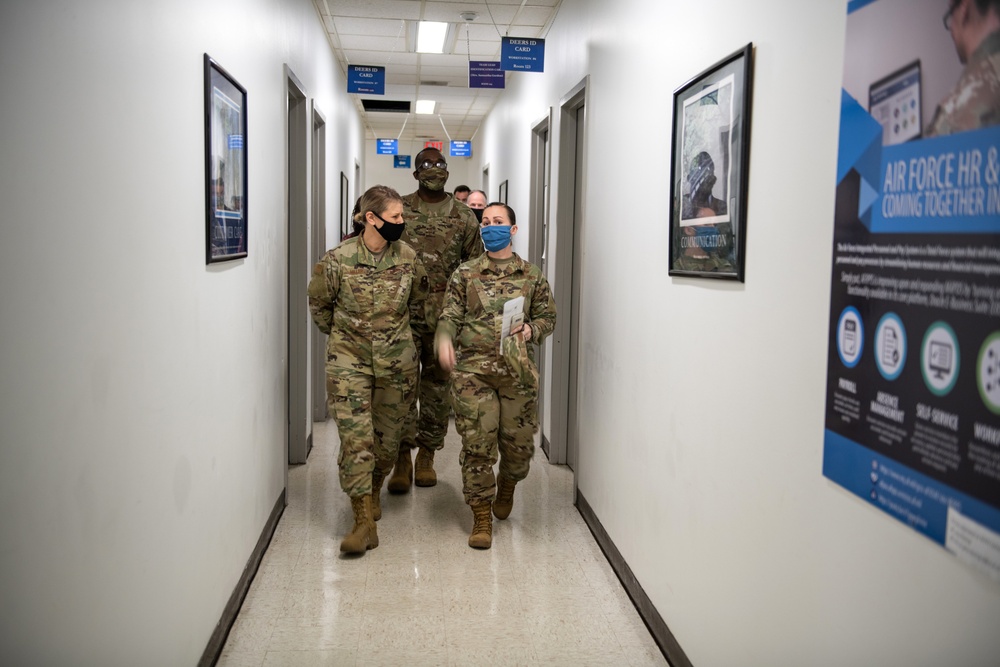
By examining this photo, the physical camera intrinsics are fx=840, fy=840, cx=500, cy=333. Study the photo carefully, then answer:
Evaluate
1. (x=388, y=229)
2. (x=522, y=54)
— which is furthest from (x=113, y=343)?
(x=522, y=54)

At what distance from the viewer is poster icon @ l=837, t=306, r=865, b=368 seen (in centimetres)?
160

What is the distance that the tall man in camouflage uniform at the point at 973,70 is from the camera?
122 centimetres

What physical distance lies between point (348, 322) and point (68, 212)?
229 centimetres

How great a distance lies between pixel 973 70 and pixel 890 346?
48cm

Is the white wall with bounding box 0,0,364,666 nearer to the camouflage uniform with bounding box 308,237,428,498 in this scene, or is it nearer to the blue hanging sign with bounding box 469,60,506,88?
the camouflage uniform with bounding box 308,237,428,498

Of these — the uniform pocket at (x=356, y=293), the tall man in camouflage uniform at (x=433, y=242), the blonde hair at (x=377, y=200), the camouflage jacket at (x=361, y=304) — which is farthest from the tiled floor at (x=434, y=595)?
the blonde hair at (x=377, y=200)

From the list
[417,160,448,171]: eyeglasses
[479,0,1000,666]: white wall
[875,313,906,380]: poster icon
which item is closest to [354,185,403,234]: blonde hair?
[417,160,448,171]: eyeglasses

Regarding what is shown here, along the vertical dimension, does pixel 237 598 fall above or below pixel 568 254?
below

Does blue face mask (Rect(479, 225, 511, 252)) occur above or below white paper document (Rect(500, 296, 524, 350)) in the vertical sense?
above

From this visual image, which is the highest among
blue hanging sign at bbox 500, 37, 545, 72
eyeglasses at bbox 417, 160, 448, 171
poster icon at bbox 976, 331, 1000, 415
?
blue hanging sign at bbox 500, 37, 545, 72

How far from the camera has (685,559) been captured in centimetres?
276

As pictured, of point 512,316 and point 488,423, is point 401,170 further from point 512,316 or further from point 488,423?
point 512,316

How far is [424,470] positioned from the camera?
5.11 meters

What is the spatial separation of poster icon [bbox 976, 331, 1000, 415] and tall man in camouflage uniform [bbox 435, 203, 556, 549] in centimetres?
269
